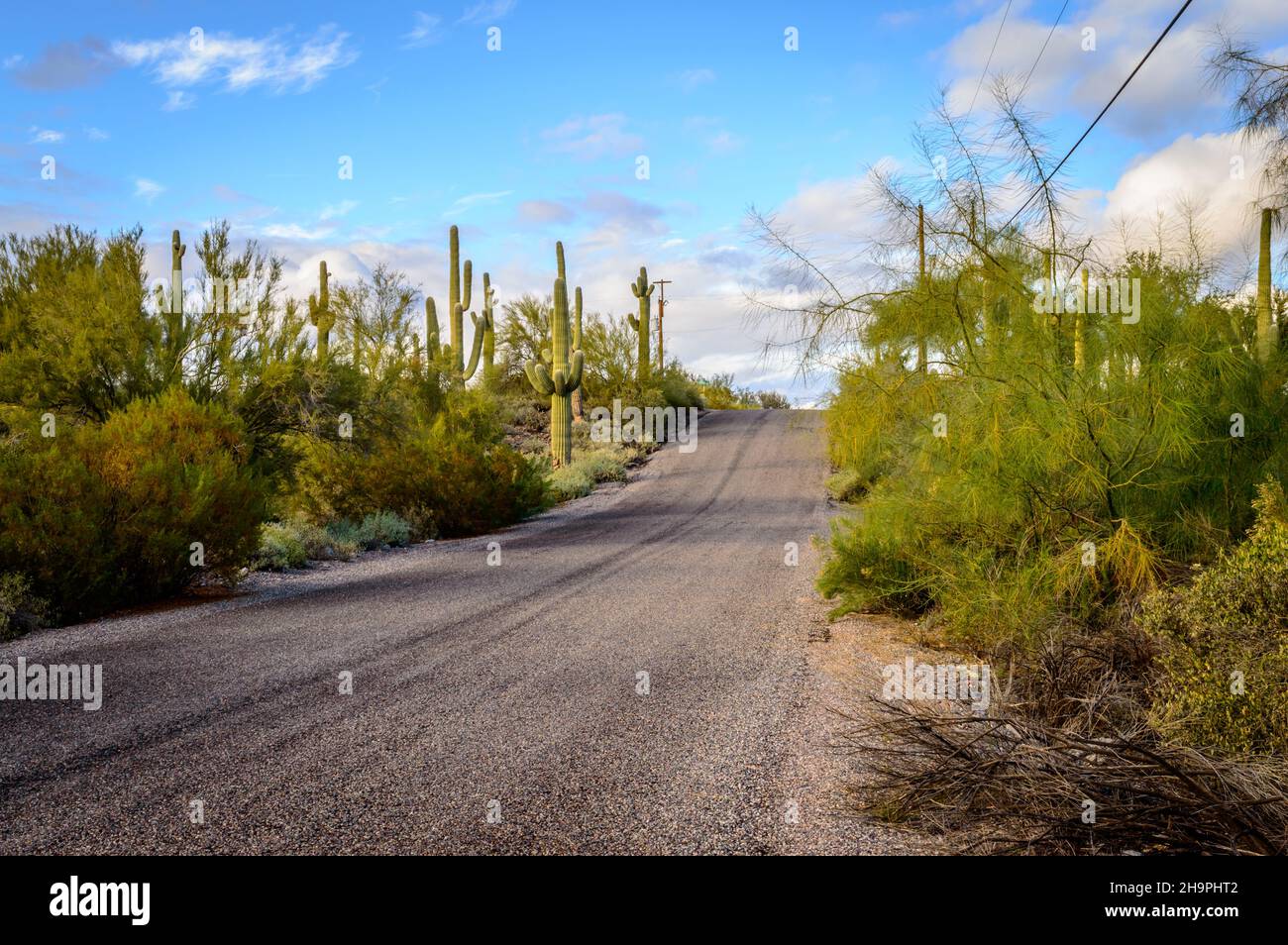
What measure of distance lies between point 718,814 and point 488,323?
124ft

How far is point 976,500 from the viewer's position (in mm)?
7785

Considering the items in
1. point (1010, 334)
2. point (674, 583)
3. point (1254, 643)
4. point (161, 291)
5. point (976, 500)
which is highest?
point (161, 291)

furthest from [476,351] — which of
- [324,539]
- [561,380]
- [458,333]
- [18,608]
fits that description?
[18,608]

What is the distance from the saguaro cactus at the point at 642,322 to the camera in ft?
140

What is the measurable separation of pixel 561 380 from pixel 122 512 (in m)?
19.5

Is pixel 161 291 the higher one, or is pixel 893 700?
pixel 161 291

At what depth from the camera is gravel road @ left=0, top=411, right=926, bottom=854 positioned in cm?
418

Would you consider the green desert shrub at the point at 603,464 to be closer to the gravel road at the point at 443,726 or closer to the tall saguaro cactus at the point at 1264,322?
the gravel road at the point at 443,726

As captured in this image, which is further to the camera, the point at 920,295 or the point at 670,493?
the point at 670,493

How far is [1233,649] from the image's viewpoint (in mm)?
4883

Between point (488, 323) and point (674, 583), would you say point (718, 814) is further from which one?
point (488, 323)
